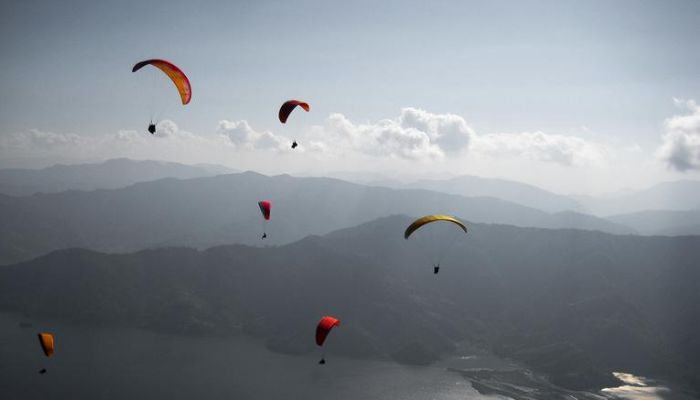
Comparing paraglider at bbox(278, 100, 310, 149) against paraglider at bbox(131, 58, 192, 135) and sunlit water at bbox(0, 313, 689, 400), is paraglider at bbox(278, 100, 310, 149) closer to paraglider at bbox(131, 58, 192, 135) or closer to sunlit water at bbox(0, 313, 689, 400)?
paraglider at bbox(131, 58, 192, 135)

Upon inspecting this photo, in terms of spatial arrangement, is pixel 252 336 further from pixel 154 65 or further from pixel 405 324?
pixel 154 65

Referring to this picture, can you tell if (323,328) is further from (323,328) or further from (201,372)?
(201,372)

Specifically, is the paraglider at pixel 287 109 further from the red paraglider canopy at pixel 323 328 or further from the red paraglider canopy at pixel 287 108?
A: the red paraglider canopy at pixel 323 328

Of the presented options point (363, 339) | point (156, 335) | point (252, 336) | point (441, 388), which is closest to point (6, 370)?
point (156, 335)

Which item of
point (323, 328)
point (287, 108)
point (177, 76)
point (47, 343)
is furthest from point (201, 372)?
point (177, 76)

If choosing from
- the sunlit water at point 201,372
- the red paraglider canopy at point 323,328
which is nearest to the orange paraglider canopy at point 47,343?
the red paraglider canopy at point 323,328
